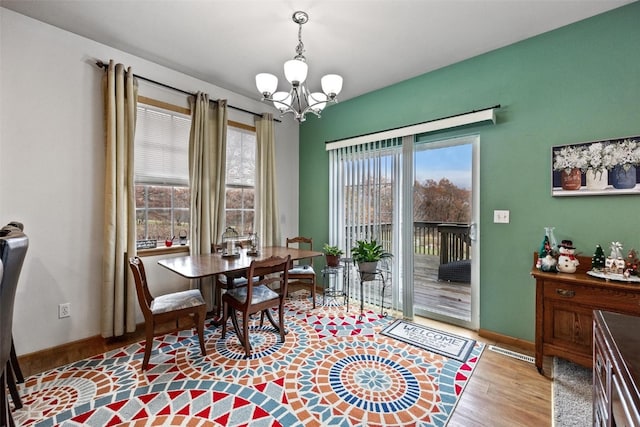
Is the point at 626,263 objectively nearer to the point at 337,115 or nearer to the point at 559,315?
the point at 559,315

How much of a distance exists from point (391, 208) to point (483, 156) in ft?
3.71

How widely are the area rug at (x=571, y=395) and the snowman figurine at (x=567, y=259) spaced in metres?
0.77

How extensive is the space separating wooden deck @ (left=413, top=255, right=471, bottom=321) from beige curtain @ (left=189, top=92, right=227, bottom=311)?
2.47m

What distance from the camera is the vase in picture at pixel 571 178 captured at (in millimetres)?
2268

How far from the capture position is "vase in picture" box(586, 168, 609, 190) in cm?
217

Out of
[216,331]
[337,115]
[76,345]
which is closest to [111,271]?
[76,345]

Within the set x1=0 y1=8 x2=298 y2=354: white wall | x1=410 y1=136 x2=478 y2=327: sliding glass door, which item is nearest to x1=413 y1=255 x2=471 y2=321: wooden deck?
x1=410 y1=136 x2=478 y2=327: sliding glass door

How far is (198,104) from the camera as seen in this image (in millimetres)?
3205

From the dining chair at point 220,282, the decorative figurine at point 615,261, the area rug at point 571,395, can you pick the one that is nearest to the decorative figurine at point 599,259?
the decorative figurine at point 615,261

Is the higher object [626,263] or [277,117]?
[277,117]

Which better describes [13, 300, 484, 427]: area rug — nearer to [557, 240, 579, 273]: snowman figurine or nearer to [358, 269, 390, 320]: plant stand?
[358, 269, 390, 320]: plant stand

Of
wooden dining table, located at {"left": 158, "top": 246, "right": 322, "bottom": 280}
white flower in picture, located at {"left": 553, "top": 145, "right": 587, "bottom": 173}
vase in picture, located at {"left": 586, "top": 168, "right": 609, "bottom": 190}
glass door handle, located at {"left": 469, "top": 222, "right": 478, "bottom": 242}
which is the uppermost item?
white flower in picture, located at {"left": 553, "top": 145, "right": 587, "bottom": 173}

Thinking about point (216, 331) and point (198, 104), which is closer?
point (216, 331)

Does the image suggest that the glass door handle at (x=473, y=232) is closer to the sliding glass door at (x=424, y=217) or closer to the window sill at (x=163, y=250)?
the sliding glass door at (x=424, y=217)
